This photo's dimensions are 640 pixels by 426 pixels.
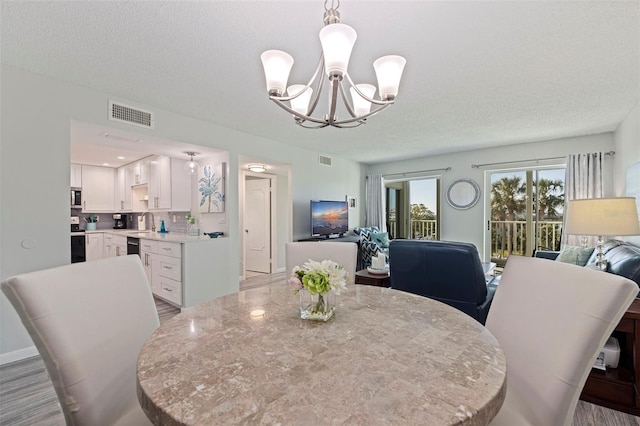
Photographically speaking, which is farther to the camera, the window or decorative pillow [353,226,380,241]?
the window

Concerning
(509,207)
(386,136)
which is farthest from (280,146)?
(509,207)

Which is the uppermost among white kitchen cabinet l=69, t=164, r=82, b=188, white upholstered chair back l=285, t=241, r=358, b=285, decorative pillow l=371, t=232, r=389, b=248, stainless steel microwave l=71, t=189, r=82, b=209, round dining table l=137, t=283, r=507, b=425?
white kitchen cabinet l=69, t=164, r=82, b=188

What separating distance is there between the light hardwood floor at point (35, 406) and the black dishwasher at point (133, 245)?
223 cm

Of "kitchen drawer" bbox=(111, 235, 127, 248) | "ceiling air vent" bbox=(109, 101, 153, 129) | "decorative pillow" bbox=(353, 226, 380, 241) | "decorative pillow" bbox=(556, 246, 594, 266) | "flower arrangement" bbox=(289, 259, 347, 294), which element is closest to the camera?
"flower arrangement" bbox=(289, 259, 347, 294)

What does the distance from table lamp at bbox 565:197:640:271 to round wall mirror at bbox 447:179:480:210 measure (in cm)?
339

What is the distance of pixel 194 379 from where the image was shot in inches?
29.4

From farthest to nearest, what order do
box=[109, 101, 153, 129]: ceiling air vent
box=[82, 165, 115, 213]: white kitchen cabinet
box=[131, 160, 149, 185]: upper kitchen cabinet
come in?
box=[82, 165, 115, 213]: white kitchen cabinet
box=[131, 160, 149, 185]: upper kitchen cabinet
box=[109, 101, 153, 129]: ceiling air vent

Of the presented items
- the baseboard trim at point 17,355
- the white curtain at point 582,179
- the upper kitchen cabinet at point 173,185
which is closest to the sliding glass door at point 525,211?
the white curtain at point 582,179

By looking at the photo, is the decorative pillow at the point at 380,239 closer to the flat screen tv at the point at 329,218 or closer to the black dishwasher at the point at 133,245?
the flat screen tv at the point at 329,218

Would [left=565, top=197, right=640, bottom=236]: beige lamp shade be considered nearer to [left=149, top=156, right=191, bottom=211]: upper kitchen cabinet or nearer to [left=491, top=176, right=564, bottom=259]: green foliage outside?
[left=491, top=176, right=564, bottom=259]: green foliage outside

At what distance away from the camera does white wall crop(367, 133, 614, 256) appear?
4.50 meters

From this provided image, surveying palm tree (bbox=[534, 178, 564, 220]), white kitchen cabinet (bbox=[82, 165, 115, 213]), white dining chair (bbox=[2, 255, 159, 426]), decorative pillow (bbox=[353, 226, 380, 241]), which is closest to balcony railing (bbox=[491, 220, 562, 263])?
palm tree (bbox=[534, 178, 564, 220])

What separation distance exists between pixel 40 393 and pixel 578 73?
194 inches

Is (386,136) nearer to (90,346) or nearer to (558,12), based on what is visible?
(558,12)
